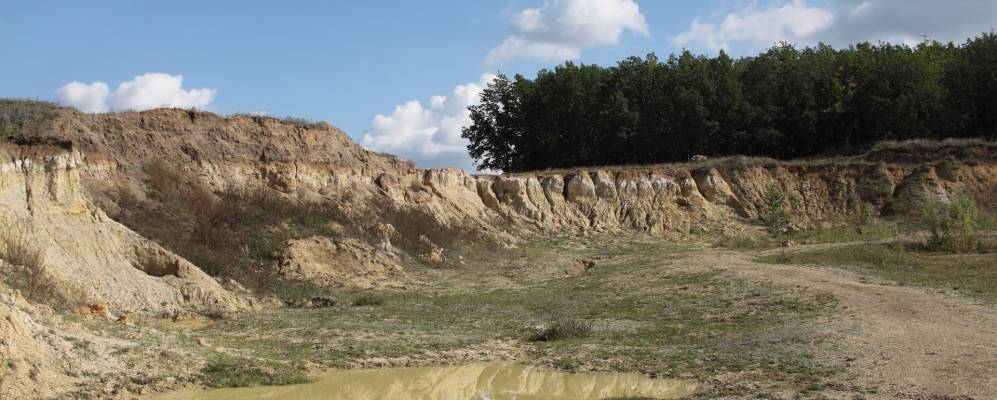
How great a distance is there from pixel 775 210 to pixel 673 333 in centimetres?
2884

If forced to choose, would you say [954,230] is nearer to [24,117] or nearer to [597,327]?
[597,327]

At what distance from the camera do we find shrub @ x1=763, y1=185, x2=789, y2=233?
45.7 meters

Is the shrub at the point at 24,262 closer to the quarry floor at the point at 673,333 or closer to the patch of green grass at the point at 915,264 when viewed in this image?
the quarry floor at the point at 673,333

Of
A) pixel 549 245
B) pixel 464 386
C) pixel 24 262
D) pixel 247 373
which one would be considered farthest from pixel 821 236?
pixel 24 262

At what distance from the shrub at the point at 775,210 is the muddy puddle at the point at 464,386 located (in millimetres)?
32028

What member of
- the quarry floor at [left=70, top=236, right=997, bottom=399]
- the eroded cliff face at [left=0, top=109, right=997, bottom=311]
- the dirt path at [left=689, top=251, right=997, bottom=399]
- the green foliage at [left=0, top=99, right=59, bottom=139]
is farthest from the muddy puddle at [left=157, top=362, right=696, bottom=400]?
the green foliage at [left=0, top=99, right=59, bottom=139]

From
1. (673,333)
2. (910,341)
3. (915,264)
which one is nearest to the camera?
(910,341)

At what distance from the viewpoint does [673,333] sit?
19688mm

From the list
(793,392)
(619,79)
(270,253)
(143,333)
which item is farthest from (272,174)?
(619,79)

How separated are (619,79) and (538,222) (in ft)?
64.7

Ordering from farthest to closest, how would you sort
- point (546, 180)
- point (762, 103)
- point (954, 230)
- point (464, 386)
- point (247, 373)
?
point (762, 103), point (546, 180), point (954, 230), point (464, 386), point (247, 373)

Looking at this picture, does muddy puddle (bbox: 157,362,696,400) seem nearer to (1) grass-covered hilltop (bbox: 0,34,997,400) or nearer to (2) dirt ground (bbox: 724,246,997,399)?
(1) grass-covered hilltop (bbox: 0,34,997,400)

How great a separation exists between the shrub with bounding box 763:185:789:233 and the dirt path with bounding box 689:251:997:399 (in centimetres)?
2046

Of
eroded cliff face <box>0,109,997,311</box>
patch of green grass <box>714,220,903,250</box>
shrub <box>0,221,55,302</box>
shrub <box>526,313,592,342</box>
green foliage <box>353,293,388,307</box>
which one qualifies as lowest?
shrub <box>526,313,592,342</box>
